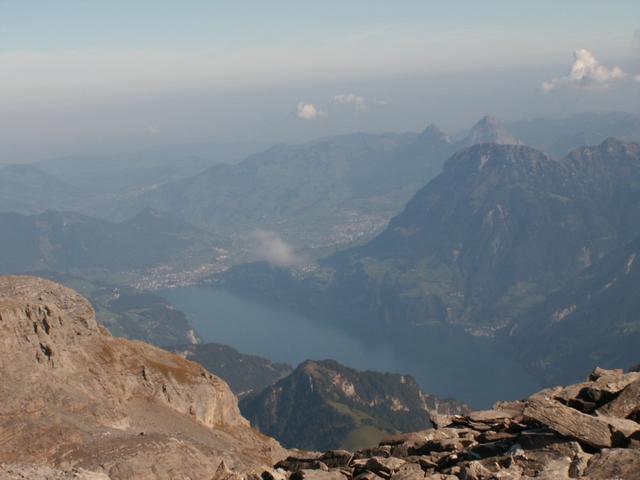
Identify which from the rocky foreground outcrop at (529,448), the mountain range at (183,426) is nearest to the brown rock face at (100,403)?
the mountain range at (183,426)

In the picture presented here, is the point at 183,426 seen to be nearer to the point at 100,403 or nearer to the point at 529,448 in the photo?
the point at 100,403

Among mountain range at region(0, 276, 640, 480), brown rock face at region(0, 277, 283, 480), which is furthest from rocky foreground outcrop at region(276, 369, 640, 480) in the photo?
brown rock face at region(0, 277, 283, 480)

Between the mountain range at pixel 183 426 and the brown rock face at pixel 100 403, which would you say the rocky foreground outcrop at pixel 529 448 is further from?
the brown rock face at pixel 100 403

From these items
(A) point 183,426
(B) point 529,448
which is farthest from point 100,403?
(B) point 529,448

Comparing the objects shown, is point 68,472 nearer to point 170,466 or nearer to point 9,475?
point 9,475

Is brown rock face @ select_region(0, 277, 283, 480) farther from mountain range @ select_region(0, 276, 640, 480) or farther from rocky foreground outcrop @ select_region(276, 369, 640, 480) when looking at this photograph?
rocky foreground outcrop @ select_region(276, 369, 640, 480)

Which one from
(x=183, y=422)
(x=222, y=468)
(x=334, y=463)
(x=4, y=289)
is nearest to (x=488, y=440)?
(x=334, y=463)
